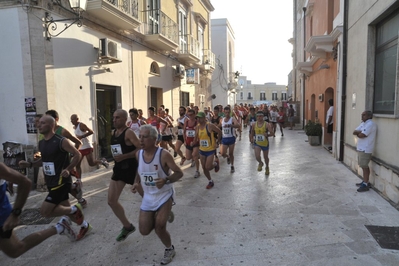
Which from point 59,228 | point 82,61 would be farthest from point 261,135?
point 82,61

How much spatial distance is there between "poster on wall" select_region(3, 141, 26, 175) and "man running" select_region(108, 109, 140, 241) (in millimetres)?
3687

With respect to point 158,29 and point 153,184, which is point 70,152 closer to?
point 153,184

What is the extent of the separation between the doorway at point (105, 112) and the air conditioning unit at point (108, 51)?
0.87m

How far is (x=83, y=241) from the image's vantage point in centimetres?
406

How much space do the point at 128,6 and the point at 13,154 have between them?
19.4 ft

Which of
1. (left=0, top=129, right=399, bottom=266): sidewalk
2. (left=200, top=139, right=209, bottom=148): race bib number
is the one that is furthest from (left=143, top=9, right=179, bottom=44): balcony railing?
(left=0, top=129, right=399, bottom=266): sidewalk

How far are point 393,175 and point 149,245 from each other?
4.28 meters

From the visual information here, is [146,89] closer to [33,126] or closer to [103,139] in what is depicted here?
[103,139]

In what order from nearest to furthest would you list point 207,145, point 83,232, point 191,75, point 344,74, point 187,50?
Result: point 83,232 → point 207,145 → point 344,74 → point 187,50 → point 191,75

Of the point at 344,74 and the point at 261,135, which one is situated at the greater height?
the point at 344,74

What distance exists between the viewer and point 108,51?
28.2 feet

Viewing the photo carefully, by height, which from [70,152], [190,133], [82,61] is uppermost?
[82,61]

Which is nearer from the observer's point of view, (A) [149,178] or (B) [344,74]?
(A) [149,178]

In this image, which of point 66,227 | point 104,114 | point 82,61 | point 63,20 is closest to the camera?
point 66,227
